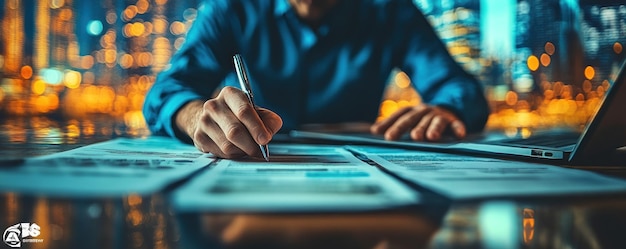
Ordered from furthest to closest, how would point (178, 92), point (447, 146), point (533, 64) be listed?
1. point (533, 64)
2. point (178, 92)
3. point (447, 146)

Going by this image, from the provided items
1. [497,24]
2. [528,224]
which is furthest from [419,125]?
[497,24]

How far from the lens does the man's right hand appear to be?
34 cm

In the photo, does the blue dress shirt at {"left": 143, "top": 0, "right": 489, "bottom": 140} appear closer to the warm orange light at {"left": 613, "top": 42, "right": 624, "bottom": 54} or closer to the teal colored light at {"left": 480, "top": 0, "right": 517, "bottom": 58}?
the teal colored light at {"left": 480, "top": 0, "right": 517, "bottom": 58}

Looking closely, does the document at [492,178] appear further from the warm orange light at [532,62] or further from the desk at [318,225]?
the warm orange light at [532,62]

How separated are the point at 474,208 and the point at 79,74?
91cm

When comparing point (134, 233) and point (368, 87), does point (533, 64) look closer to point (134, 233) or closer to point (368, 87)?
point (368, 87)

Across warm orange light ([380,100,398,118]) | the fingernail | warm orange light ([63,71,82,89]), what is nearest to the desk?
the fingernail

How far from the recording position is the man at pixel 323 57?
76 cm

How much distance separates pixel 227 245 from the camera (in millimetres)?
157

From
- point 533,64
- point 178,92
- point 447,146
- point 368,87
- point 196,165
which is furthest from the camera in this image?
point 533,64

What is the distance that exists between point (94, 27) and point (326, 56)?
0.47m

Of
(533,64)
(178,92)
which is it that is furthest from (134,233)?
(533,64)

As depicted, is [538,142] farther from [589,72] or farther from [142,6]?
[589,72]

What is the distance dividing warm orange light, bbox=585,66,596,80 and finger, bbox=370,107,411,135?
106 cm
